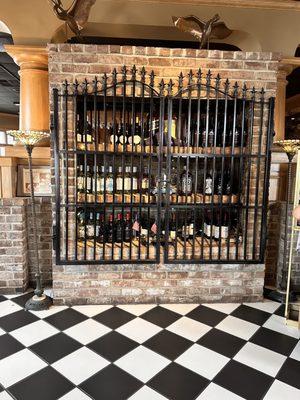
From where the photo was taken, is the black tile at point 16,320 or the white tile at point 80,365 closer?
the white tile at point 80,365

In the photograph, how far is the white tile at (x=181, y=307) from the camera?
275 cm

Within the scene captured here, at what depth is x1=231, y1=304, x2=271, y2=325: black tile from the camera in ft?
8.58

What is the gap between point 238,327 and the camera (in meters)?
2.49

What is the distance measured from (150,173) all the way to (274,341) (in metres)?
1.67

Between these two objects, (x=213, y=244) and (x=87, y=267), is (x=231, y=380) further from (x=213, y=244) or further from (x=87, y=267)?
(x=87, y=267)

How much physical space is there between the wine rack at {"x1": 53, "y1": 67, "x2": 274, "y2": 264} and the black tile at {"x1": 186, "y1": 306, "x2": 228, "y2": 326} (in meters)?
0.46

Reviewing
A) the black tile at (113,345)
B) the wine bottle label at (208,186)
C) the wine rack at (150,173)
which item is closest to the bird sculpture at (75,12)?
the wine rack at (150,173)

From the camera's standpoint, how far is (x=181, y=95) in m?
2.66

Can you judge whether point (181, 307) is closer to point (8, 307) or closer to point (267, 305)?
point (267, 305)

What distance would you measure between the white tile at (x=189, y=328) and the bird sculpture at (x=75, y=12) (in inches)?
113

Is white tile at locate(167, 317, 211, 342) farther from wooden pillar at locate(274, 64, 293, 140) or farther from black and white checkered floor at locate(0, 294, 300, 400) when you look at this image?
wooden pillar at locate(274, 64, 293, 140)

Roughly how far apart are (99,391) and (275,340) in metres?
1.39

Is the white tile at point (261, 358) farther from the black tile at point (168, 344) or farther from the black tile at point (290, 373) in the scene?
the black tile at point (168, 344)

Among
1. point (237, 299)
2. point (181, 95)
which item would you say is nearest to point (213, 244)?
point (237, 299)
